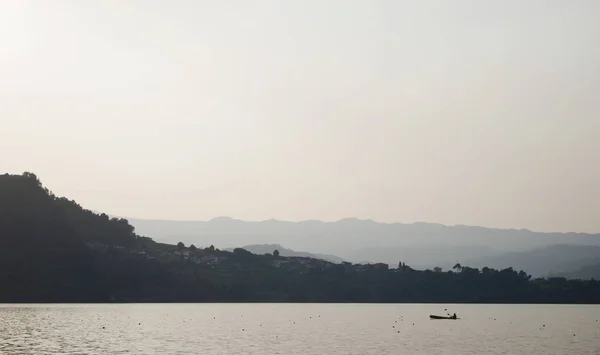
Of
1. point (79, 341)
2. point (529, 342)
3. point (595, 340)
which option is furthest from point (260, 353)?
point (595, 340)

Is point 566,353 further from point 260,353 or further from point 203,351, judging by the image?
point 203,351

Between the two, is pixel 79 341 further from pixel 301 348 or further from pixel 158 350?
pixel 301 348

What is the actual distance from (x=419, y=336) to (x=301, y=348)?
31259 mm

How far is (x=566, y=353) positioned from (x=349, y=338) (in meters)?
31.2

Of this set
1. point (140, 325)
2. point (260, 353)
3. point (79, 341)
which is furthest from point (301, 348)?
point (140, 325)

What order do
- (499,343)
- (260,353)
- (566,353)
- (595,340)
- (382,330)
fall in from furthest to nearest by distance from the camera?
1. (382,330)
2. (595,340)
3. (499,343)
4. (566,353)
5. (260,353)

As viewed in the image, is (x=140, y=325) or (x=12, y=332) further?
(x=140, y=325)

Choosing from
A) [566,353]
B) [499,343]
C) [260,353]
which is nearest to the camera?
[260,353]

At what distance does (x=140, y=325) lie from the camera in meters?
130

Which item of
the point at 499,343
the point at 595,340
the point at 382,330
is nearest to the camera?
the point at 499,343

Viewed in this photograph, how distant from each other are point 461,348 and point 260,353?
88.4 feet

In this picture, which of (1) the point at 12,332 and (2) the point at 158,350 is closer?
(2) the point at 158,350

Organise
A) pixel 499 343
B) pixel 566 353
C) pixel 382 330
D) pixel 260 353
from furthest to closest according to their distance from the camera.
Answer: pixel 382 330 → pixel 499 343 → pixel 566 353 → pixel 260 353

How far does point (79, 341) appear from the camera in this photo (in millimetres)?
90688
